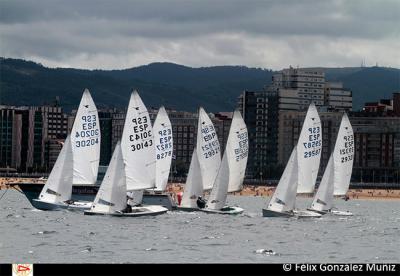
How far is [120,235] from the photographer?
74.2m

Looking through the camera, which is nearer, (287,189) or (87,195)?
(287,189)

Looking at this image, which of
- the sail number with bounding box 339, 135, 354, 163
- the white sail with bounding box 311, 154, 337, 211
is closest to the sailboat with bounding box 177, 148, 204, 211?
the white sail with bounding box 311, 154, 337, 211

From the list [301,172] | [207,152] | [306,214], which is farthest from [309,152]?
[207,152]

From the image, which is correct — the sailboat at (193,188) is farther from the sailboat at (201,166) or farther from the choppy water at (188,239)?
the choppy water at (188,239)

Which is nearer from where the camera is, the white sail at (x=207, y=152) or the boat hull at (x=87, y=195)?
the boat hull at (x=87, y=195)

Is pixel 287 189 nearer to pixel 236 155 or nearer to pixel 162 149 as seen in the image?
pixel 162 149

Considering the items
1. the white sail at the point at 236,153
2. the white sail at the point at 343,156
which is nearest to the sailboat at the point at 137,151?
the white sail at the point at 236,153

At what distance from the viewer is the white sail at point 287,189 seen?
95.7 metres

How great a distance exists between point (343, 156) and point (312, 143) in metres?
9.06

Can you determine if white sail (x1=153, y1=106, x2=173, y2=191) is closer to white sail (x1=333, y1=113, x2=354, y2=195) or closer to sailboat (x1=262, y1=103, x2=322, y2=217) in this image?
sailboat (x1=262, y1=103, x2=322, y2=217)

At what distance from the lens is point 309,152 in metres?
105

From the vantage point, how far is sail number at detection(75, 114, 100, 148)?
333 ft

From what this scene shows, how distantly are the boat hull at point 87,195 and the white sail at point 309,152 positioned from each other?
10947mm

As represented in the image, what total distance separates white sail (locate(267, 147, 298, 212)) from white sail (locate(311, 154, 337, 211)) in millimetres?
6938
